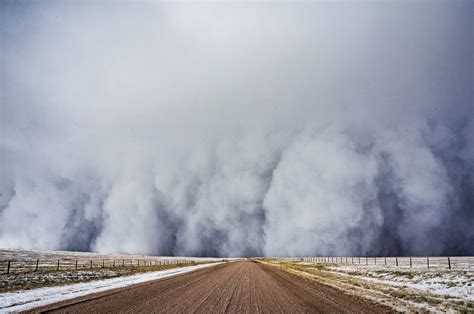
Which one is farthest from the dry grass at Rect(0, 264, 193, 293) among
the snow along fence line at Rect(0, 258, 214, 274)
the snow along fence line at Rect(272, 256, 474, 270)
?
the snow along fence line at Rect(272, 256, 474, 270)

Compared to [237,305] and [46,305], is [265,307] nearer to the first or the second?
[237,305]

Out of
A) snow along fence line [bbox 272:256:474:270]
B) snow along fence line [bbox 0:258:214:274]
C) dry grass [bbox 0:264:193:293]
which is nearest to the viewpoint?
dry grass [bbox 0:264:193:293]

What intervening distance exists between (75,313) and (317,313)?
814 cm

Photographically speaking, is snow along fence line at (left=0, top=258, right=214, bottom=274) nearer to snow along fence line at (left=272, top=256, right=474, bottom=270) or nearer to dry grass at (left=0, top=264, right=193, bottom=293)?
dry grass at (left=0, top=264, right=193, bottom=293)

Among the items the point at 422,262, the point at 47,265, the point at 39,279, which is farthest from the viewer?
the point at 422,262

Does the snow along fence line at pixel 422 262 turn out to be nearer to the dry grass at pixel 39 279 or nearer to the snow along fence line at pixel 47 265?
the dry grass at pixel 39 279

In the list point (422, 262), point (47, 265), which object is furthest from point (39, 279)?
point (422, 262)

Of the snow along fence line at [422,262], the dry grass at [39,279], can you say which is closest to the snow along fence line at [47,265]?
the dry grass at [39,279]

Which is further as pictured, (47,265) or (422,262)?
(422,262)

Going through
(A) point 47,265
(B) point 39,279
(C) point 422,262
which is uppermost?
(B) point 39,279

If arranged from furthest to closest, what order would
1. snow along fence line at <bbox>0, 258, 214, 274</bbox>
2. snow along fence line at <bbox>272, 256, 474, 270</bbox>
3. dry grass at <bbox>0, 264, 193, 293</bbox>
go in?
1. snow along fence line at <bbox>272, 256, 474, 270</bbox>
2. snow along fence line at <bbox>0, 258, 214, 274</bbox>
3. dry grass at <bbox>0, 264, 193, 293</bbox>

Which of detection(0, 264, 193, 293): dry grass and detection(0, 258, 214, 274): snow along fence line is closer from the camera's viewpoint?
detection(0, 264, 193, 293): dry grass

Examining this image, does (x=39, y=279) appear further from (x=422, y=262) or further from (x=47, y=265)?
(x=422, y=262)

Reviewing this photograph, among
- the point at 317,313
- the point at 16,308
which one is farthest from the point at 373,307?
the point at 16,308
